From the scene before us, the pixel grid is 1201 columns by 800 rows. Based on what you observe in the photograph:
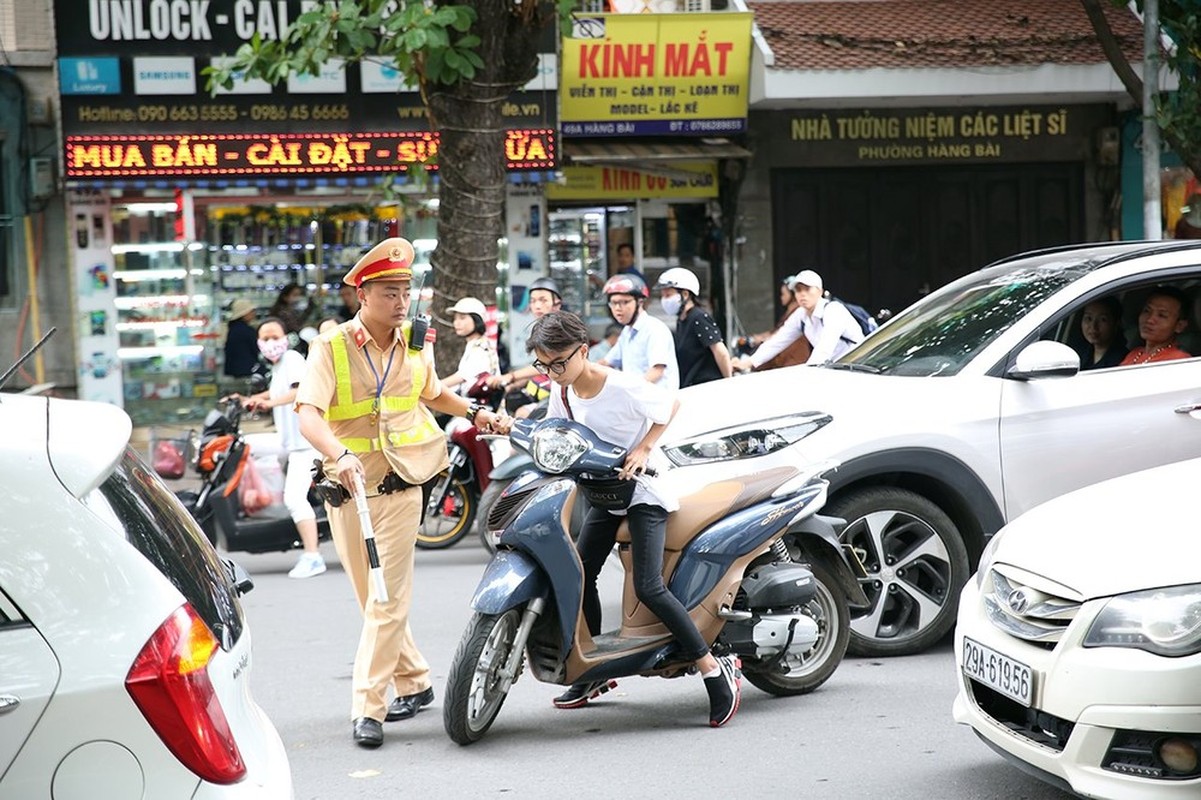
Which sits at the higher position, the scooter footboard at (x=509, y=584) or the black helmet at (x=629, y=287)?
the black helmet at (x=629, y=287)

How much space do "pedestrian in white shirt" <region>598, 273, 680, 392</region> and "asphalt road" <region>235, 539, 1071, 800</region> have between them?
2.78 m

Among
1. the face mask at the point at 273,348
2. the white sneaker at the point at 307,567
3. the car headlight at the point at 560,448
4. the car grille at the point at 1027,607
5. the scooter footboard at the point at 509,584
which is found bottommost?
the white sneaker at the point at 307,567

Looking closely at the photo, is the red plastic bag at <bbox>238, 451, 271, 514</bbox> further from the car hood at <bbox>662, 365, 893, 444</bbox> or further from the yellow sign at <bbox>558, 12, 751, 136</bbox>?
the yellow sign at <bbox>558, 12, 751, 136</bbox>

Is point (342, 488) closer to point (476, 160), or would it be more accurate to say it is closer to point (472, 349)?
point (472, 349)

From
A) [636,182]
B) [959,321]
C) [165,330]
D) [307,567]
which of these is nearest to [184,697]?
[959,321]

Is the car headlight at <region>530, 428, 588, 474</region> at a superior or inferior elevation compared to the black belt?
superior

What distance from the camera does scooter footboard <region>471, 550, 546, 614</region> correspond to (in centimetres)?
538

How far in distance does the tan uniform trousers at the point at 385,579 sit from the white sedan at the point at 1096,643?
2167 millimetres

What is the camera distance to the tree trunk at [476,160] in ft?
38.8

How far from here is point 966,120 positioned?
17.4 m

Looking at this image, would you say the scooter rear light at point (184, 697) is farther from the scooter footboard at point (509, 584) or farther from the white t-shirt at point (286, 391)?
the white t-shirt at point (286, 391)

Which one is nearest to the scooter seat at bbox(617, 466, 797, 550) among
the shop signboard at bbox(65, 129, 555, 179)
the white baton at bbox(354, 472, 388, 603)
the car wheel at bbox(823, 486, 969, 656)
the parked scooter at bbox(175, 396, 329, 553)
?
the car wheel at bbox(823, 486, 969, 656)

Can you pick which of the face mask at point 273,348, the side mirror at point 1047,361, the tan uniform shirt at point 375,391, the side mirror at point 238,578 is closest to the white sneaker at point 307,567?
the face mask at point 273,348

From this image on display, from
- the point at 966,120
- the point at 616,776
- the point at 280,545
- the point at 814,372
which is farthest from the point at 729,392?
the point at 966,120
